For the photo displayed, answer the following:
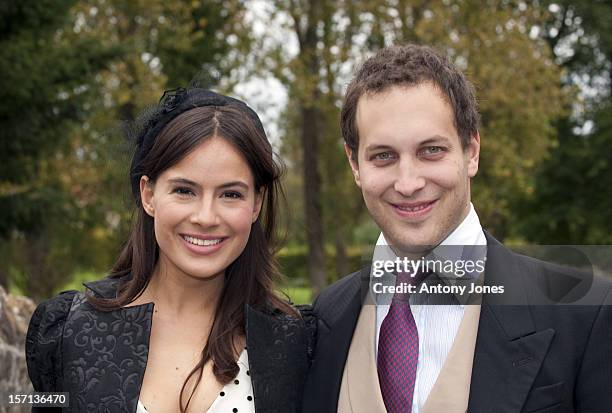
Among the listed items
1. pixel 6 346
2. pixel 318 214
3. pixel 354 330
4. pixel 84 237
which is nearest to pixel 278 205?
pixel 354 330

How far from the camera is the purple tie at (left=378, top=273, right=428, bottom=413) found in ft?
8.32

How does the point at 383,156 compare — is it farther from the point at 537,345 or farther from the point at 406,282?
the point at 537,345

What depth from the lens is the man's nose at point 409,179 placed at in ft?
8.36

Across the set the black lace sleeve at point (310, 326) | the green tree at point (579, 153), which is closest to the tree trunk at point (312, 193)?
the green tree at point (579, 153)

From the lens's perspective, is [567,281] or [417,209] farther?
[417,209]

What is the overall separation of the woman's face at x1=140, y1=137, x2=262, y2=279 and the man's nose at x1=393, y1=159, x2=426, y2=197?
0.69m

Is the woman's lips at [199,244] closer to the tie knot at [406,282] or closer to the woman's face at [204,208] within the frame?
the woman's face at [204,208]

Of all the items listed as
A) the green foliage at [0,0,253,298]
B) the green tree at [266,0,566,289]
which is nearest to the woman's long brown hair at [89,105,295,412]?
the green foliage at [0,0,253,298]

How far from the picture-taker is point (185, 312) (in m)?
3.17

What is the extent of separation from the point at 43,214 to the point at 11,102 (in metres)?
1.79

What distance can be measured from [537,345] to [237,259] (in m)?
1.37

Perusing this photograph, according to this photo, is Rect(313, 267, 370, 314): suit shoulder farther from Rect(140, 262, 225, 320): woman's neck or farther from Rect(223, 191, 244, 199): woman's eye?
Rect(223, 191, 244, 199): woman's eye

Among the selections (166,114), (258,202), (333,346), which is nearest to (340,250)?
(258,202)

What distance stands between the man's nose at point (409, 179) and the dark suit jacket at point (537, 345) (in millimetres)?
380
